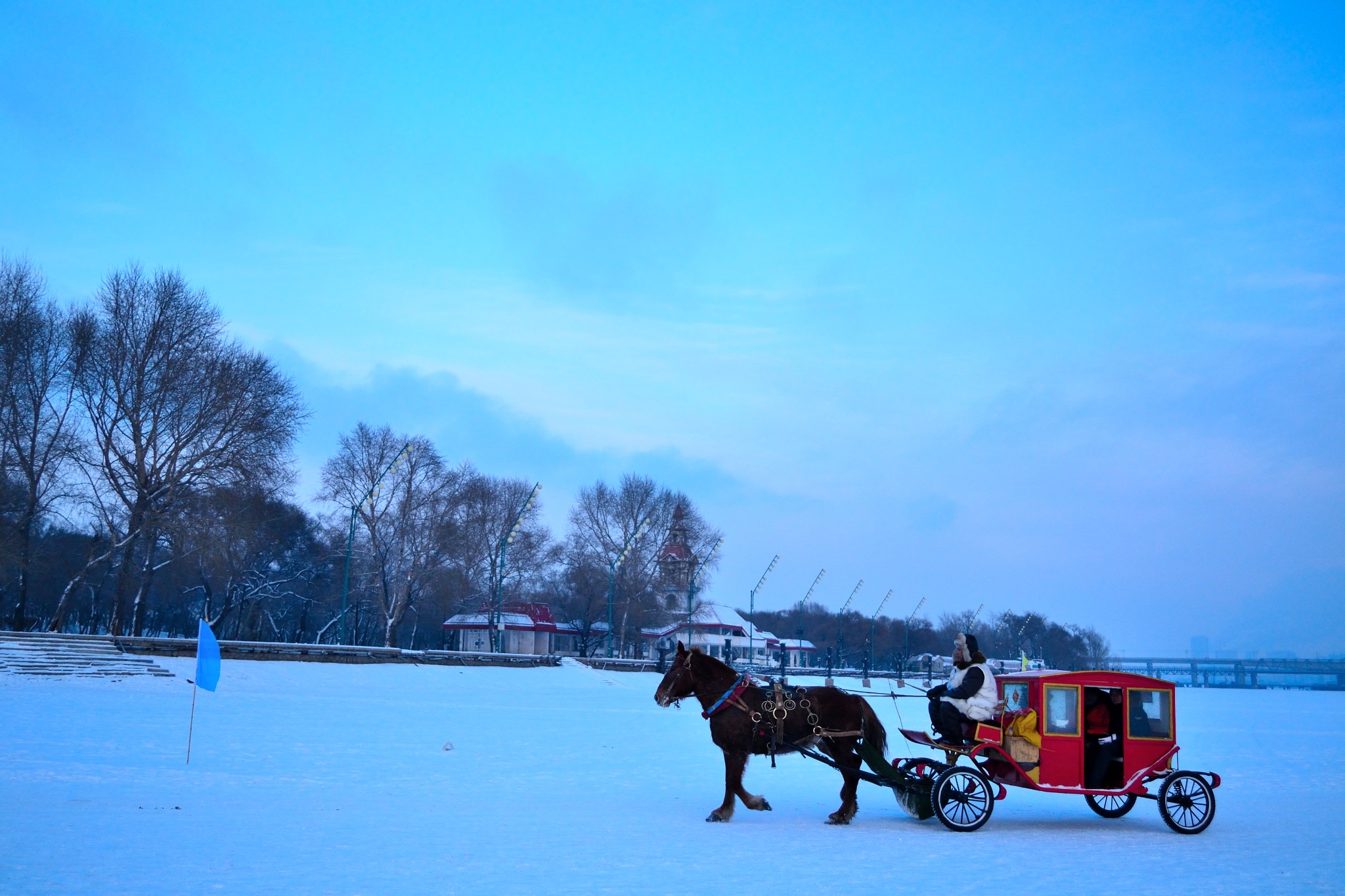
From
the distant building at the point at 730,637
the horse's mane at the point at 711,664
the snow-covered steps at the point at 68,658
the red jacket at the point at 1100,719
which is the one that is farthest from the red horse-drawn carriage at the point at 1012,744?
the distant building at the point at 730,637

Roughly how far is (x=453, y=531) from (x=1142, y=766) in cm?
5237

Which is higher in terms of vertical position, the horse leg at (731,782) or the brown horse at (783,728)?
the brown horse at (783,728)

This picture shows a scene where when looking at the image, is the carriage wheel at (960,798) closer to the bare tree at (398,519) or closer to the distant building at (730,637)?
the bare tree at (398,519)

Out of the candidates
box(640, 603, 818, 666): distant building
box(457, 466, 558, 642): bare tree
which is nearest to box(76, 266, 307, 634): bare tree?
box(457, 466, 558, 642): bare tree

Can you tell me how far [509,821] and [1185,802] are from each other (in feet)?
24.0

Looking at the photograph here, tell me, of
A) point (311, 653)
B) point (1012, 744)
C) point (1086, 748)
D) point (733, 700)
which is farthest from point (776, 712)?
point (311, 653)

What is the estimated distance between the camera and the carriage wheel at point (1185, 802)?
1135 cm

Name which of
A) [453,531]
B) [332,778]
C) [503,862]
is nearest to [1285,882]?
[503,862]

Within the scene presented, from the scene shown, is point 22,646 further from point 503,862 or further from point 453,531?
point 453,531

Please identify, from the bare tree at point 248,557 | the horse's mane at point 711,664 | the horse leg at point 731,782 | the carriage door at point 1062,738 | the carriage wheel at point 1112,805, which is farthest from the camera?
the bare tree at point 248,557

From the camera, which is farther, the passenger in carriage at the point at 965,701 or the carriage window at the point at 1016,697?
the carriage window at the point at 1016,697

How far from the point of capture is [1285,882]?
8539 millimetres

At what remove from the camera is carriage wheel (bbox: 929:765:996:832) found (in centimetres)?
1104

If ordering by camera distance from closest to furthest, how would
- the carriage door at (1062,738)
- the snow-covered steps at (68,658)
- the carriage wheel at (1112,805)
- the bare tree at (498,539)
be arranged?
1. the carriage door at (1062,738)
2. the carriage wheel at (1112,805)
3. the snow-covered steps at (68,658)
4. the bare tree at (498,539)
